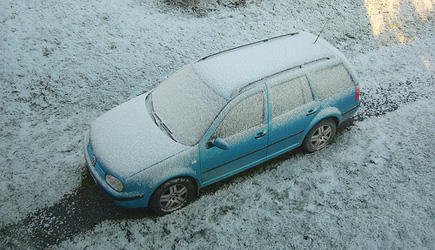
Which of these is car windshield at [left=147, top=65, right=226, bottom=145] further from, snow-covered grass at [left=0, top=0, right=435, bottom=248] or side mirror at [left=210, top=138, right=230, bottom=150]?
snow-covered grass at [left=0, top=0, right=435, bottom=248]

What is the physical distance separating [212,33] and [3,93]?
14.0 ft

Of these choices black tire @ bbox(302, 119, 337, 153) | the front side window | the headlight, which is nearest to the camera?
the headlight

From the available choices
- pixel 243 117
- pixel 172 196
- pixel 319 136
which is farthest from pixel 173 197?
pixel 319 136

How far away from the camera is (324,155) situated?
5.02 m

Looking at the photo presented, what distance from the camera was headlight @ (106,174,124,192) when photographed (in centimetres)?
383

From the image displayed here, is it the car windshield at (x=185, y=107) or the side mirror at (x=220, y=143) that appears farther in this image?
the car windshield at (x=185, y=107)

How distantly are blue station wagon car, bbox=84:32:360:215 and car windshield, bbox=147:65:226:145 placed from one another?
0.01m

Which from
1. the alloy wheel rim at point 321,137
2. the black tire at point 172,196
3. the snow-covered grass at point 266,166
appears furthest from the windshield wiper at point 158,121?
the alloy wheel rim at point 321,137

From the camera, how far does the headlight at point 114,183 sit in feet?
12.6

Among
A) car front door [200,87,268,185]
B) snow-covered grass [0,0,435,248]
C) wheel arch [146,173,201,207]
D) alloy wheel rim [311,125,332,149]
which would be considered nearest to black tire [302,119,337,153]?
alloy wheel rim [311,125,332,149]

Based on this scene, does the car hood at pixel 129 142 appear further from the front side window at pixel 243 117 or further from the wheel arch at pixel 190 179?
the front side window at pixel 243 117

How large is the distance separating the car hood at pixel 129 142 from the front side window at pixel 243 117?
54 centimetres

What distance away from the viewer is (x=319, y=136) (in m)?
4.92

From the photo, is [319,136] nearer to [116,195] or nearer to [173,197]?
[173,197]
